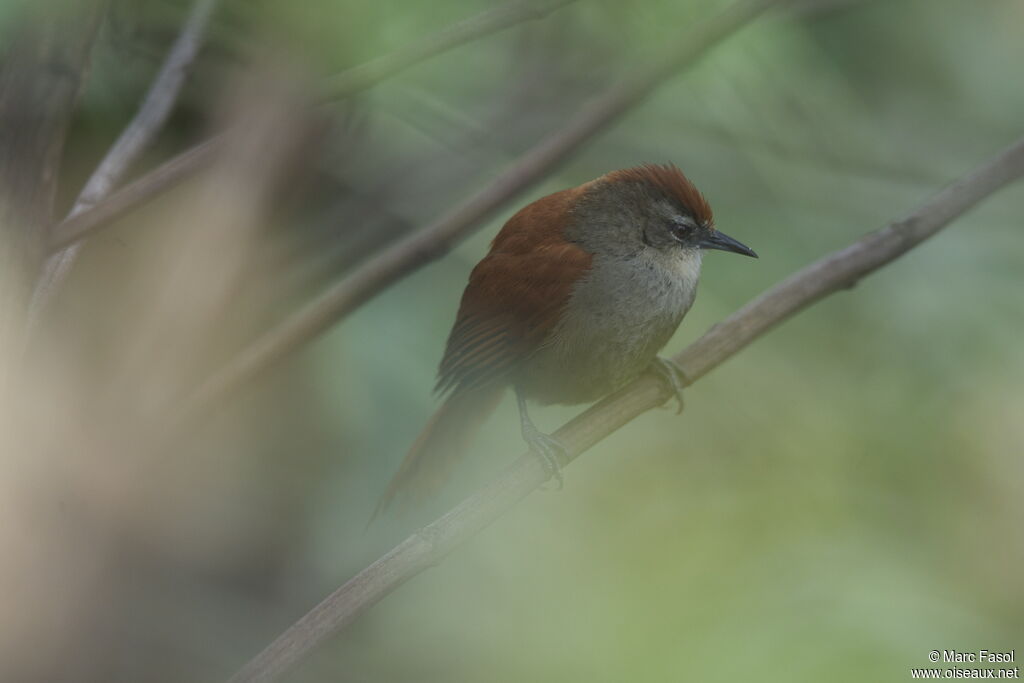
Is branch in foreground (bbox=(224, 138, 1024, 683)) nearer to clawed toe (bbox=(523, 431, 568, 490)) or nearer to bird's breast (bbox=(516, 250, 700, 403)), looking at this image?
clawed toe (bbox=(523, 431, 568, 490))

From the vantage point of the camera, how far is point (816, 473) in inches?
82.7

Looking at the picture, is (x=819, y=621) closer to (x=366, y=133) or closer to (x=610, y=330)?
(x=610, y=330)

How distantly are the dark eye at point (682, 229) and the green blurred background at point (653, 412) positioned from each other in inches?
7.7

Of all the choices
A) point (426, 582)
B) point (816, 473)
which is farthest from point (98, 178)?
point (816, 473)

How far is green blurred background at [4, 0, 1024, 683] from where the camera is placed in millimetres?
1803

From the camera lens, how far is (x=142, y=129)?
7.70 ft

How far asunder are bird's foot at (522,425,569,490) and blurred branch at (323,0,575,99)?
33.1 inches

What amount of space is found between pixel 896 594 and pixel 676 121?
149cm

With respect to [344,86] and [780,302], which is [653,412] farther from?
[344,86]

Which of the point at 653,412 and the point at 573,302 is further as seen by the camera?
the point at 653,412

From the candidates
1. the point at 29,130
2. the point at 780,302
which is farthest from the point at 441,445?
the point at 29,130

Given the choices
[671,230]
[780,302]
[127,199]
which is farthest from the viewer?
[671,230]

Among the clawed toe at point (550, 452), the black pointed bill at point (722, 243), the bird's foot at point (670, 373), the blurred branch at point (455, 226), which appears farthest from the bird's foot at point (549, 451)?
the black pointed bill at point (722, 243)

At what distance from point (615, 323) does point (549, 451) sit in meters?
0.39
